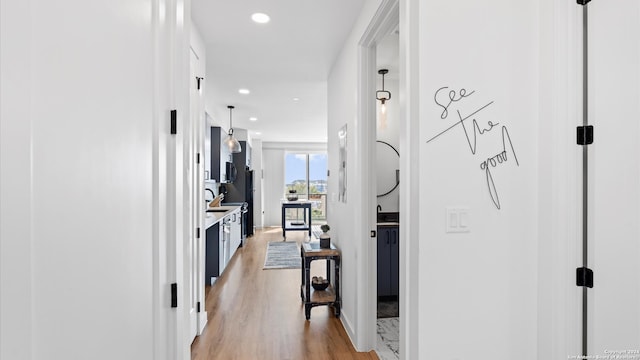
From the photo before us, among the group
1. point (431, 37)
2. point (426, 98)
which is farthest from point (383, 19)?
point (426, 98)

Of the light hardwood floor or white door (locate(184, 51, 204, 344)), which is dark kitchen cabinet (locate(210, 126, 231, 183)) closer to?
the light hardwood floor

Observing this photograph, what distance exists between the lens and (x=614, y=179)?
1308 millimetres

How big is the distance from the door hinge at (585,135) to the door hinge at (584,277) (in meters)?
0.52

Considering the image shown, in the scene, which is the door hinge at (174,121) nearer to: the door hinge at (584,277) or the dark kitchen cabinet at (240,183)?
the door hinge at (584,277)

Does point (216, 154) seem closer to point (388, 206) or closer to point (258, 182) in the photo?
point (388, 206)

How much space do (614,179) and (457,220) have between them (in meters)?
0.59

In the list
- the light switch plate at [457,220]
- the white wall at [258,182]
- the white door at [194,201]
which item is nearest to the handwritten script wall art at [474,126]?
the light switch plate at [457,220]

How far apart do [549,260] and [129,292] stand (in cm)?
160

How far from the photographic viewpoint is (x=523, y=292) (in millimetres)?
1547

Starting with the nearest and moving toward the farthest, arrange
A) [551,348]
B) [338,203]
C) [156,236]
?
[156,236]
[551,348]
[338,203]

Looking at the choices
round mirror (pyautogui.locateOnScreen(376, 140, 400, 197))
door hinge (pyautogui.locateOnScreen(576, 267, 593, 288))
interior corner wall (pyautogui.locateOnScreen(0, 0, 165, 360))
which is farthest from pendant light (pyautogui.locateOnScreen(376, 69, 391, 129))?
interior corner wall (pyautogui.locateOnScreen(0, 0, 165, 360))

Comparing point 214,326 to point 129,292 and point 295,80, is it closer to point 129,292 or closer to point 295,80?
point 129,292

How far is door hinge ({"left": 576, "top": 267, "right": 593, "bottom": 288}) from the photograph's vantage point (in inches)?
54.3

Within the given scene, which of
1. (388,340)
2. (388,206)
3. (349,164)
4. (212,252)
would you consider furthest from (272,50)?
(388,340)
